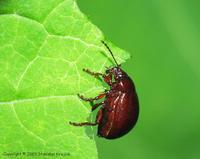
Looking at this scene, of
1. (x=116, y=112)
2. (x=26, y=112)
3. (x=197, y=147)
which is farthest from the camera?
(x=197, y=147)

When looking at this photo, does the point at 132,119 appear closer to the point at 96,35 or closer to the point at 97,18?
the point at 96,35

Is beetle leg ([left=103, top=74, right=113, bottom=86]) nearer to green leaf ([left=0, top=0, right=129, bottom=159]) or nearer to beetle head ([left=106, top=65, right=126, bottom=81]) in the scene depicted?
beetle head ([left=106, top=65, right=126, bottom=81])

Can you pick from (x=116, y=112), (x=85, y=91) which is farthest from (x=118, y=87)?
(x=85, y=91)

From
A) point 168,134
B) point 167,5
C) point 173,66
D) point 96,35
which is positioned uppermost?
point 96,35

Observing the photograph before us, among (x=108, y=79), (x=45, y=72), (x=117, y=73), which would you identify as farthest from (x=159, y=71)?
(x=45, y=72)

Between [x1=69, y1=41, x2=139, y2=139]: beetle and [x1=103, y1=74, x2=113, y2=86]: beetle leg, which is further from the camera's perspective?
[x1=69, y1=41, x2=139, y2=139]: beetle

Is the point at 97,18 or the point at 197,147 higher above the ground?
the point at 97,18

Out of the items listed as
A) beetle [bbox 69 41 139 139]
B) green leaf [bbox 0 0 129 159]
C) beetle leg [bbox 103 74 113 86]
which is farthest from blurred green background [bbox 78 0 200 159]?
green leaf [bbox 0 0 129 159]

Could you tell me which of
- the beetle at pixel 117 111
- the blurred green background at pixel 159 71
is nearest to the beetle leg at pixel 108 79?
the beetle at pixel 117 111
